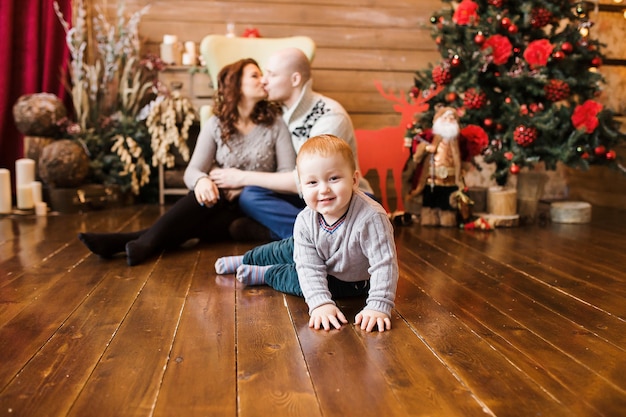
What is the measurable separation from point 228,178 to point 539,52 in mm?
1814

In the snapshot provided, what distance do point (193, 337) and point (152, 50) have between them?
3372 millimetres

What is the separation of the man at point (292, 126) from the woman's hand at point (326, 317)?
97cm

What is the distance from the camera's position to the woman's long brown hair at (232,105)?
106 inches

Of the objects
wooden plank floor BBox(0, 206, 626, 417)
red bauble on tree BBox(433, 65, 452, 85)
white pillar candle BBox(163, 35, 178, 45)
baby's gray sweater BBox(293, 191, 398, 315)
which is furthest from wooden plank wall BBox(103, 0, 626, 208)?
baby's gray sweater BBox(293, 191, 398, 315)

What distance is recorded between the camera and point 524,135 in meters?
3.28

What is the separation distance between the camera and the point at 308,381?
1.29m

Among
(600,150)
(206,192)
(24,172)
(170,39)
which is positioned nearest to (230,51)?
(170,39)

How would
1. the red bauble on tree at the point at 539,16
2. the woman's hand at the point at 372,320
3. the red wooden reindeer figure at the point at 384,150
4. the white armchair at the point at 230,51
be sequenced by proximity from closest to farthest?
1. the woman's hand at the point at 372,320
2. the red bauble on tree at the point at 539,16
3. the red wooden reindeer figure at the point at 384,150
4. the white armchair at the point at 230,51

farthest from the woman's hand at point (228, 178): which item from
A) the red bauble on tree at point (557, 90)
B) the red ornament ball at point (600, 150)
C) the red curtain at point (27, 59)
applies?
the red curtain at point (27, 59)

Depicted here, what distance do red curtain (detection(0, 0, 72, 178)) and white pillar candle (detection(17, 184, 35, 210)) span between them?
0.65 metres

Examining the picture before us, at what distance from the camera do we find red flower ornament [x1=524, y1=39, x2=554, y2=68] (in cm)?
331

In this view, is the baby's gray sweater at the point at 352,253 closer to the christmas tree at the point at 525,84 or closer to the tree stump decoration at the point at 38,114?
the christmas tree at the point at 525,84

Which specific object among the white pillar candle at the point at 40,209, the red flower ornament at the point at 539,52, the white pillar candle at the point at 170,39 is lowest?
the white pillar candle at the point at 40,209

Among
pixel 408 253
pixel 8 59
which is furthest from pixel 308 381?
pixel 8 59
